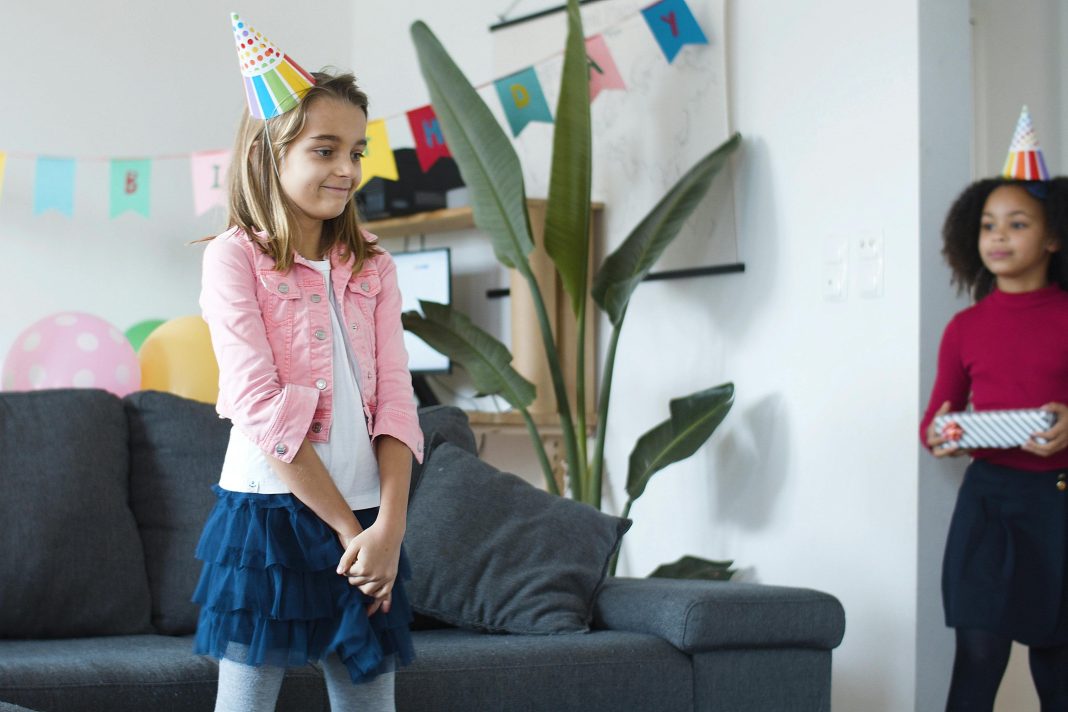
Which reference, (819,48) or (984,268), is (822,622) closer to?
(984,268)

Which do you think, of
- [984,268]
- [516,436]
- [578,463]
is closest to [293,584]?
[984,268]

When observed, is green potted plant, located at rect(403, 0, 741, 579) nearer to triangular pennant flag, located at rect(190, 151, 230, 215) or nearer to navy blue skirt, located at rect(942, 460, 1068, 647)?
navy blue skirt, located at rect(942, 460, 1068, 647)

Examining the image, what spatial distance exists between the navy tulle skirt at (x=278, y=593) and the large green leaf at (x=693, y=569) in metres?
1.76

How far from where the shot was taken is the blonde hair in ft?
4.92

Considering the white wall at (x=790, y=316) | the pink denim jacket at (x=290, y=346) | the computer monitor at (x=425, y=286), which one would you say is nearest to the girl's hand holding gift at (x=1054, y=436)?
the white wall at (x=790, y=316)

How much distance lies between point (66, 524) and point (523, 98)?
1.89 metres

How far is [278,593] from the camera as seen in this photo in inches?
55.1

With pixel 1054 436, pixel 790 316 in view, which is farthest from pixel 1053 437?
pixel 790 316

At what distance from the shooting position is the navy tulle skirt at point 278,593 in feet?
4.60

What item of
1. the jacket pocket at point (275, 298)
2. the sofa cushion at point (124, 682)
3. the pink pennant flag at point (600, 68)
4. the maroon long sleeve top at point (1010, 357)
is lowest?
the sofa cushion at point (124, 682)

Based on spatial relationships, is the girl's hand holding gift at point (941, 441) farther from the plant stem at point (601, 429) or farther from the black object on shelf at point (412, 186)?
the black object on shelf at point (412, 186)

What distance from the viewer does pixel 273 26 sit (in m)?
4.73

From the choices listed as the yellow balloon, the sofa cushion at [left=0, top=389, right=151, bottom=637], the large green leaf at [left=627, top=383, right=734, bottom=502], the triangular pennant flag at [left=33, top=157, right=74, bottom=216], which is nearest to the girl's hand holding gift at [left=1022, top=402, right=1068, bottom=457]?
the large green leaf at [left=627, top=383, right=734, bottom=502]

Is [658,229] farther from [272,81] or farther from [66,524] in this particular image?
[272,81]
